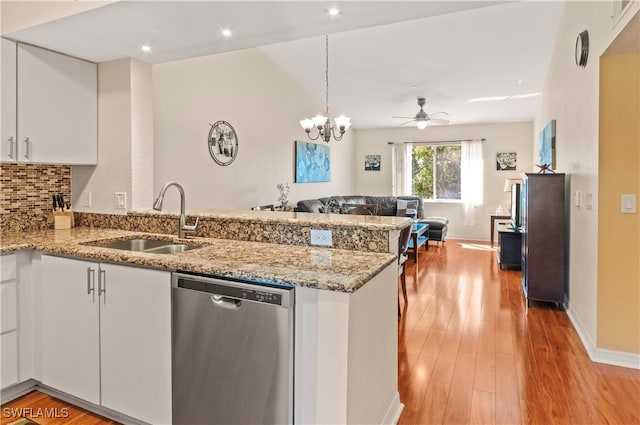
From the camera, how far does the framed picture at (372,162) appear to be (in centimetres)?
929

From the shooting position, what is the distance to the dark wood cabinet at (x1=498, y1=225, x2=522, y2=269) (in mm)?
5371

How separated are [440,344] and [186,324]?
6.63 feet

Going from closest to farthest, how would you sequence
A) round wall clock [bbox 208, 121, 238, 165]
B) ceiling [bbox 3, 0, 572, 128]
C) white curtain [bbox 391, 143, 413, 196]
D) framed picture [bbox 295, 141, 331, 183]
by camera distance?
ceiling [bbox 3, 0, 572, 128]
round wall clock [bbox 208, 121, 238, 165]
framed picture [bbox 295, 141, 331, 183]
white curtain [bbox 391, 143, 413, 196]

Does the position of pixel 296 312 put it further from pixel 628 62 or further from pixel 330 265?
pixel 628 62

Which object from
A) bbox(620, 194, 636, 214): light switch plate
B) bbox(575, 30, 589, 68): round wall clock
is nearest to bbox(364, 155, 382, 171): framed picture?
bbox(575, 30, 589, 68): round wall clock

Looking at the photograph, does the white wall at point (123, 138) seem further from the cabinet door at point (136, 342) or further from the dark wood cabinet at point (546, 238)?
the dark wood cabinet at point (546, 238)

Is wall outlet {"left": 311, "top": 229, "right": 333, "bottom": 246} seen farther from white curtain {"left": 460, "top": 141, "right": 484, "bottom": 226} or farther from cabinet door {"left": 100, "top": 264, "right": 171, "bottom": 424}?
white curtain {"left": 460, "top": 141, "right": 484, "bottom": 226}

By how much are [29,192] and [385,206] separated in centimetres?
655

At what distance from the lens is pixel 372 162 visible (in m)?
9.34

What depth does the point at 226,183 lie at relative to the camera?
4879 mm

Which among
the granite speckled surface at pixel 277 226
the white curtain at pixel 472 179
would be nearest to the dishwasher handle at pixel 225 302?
the granite speckled surface at pixel 277 226

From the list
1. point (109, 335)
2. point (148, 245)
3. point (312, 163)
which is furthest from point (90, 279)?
point (312, 163)

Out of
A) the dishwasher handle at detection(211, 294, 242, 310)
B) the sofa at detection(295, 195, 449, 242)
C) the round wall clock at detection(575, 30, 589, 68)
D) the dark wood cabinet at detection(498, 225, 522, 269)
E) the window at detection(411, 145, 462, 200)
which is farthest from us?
the window at detection(411, 145, 462, 200)

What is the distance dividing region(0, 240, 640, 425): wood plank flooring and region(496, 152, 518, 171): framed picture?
460cm
